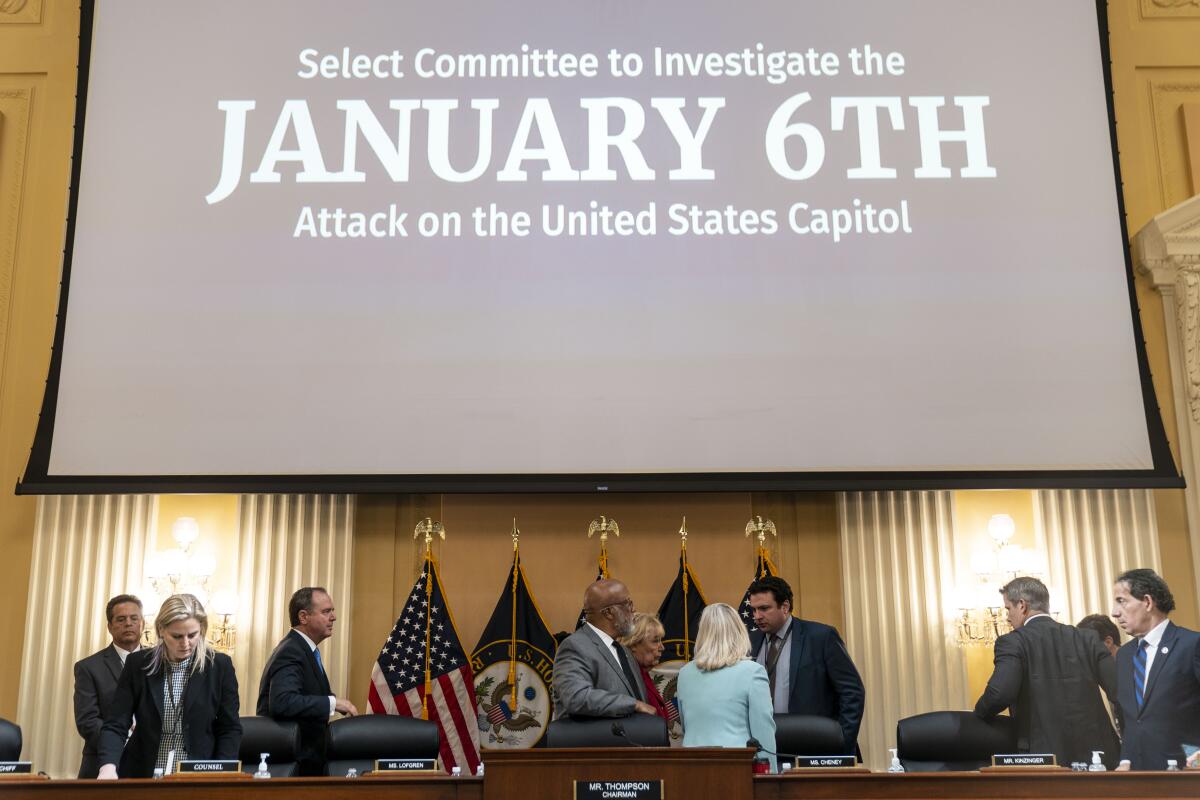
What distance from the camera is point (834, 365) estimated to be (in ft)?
21.2

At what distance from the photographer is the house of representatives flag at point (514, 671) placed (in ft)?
21.7

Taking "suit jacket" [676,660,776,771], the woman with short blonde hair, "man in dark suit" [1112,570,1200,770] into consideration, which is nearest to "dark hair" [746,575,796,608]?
the woman with short blonde hair

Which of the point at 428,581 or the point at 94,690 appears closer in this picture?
the point at 94,690

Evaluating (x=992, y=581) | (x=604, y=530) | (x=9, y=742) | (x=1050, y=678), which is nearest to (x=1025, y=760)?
(x=1050, y=678)

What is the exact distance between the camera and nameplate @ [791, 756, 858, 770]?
13.2ft

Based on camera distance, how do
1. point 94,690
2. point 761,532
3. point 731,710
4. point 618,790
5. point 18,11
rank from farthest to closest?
1. point 18,11
2. point 761,532
3. point 94,690
4. point 731,710
5. point 618,790

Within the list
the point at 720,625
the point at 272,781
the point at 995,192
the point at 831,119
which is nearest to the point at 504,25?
the point at 831,119

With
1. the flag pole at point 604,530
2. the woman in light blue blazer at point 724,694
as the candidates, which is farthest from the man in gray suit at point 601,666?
the flag pole at point 604,530

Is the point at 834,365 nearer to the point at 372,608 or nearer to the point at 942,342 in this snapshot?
the point at 942,342

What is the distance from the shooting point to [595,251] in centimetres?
663

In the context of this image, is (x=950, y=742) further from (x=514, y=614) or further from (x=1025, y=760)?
(x=514, y=614)

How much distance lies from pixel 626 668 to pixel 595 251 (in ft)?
8.49

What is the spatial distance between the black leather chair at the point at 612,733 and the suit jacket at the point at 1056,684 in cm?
161

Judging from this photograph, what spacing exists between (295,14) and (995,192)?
410 centimetres
